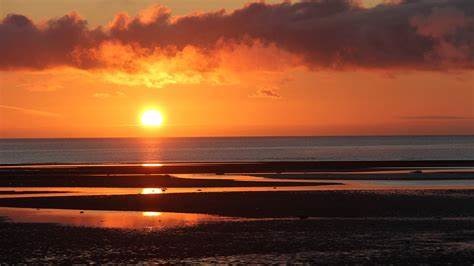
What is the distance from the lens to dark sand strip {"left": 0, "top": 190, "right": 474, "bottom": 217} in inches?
1665

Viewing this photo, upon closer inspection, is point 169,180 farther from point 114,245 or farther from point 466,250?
point 466,250

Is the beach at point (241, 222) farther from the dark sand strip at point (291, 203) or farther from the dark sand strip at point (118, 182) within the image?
the dark sand strip at point (118, 182)

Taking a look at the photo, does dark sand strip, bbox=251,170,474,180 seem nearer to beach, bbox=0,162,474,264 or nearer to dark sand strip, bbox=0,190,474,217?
beach, bbox=0,162,474,264

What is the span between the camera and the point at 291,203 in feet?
155

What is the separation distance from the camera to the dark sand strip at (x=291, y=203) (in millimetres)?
42281

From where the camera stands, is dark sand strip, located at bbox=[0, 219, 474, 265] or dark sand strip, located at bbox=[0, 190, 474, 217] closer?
dark sand strip, located at bbox=[0, 219, 474, 265]

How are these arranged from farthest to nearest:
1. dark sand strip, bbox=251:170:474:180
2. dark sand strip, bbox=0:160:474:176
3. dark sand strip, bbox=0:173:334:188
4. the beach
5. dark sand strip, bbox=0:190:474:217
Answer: dark sand strip, bbox=0:160:474:176, dark sand strip, bbox=251:170:474:180, dark sand strip, bbox=0:173:334:188, dark sand strip, bbox=0:190:474:217, the beach

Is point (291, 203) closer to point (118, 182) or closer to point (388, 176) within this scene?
point (118, 182)

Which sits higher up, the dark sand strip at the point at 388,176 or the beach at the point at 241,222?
the beach at the point at 241,222

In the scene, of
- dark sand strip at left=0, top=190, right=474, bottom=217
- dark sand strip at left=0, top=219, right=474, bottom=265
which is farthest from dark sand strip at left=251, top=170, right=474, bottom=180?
dark sand strip at left=0, top=219, right=474, bottom=265

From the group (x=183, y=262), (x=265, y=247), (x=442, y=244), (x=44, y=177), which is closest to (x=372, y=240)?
(x=442, y=244)

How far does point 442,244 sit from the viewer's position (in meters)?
30.1

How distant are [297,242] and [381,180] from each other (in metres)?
40.6

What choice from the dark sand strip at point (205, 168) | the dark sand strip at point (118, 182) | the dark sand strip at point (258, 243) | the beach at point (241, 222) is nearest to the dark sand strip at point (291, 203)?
the beach at point (241, 222)
